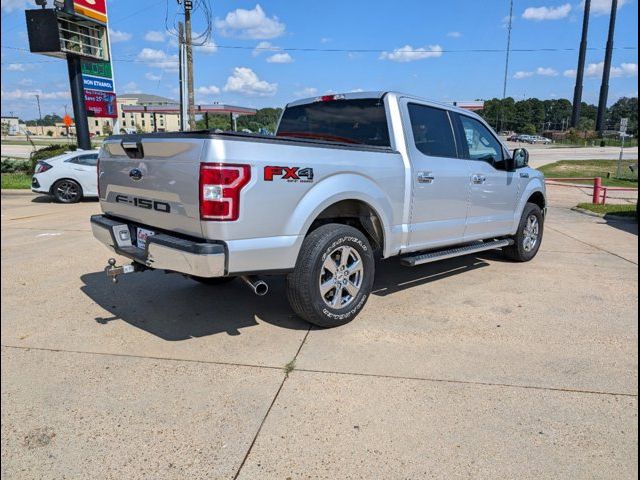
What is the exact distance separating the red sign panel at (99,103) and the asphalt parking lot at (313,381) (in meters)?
14.4

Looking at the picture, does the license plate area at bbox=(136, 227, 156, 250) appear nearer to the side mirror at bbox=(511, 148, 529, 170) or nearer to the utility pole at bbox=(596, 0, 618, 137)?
the side mirror at bbox=(511, 148, 529, 170)

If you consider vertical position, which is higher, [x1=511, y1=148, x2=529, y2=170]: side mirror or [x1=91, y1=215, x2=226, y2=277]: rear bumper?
[x1=511, y1=148, x2=529, y2=170]: side mirror

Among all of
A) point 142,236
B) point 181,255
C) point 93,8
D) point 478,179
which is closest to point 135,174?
point 142,236

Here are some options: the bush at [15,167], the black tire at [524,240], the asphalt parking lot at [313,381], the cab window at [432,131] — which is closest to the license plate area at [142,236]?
the asphalt parking lot at [313,381]

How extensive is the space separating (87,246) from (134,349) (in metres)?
3.97

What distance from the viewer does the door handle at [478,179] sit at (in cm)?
533

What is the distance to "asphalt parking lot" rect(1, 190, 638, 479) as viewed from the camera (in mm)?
→ 2457

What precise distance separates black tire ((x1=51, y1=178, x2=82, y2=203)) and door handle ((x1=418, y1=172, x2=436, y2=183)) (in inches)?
413

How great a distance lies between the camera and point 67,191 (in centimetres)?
1228

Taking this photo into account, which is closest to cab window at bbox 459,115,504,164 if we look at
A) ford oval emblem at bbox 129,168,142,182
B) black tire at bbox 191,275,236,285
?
black tire at bbox 191,275,236,285

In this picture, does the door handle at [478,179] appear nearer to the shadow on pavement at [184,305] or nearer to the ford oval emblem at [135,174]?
the shadow on pavement at [184,305]

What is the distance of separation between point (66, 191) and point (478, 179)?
10.7m

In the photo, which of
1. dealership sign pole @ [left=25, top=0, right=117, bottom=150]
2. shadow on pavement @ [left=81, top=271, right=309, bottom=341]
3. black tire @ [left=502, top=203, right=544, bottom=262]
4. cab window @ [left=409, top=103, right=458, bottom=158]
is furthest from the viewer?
dealership sign pole @ [left=25, top=0, right=117, bottom=150]

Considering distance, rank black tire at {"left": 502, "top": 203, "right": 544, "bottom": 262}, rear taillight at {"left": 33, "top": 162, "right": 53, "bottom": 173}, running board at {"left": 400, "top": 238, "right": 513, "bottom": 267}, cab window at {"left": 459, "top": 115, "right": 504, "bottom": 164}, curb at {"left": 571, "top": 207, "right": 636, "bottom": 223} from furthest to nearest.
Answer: rear taillight at {"left": 33, "top": 162, "right": 53, "bottom": 173}, curb at {"left": 571, "top": 207, "right": 636, "bottom": 223}, black tire at {"left": 502, "top": 203, "right": 544, "bottom": 262}, cab window at {"left": 459, "top": 115, "right": 504, "bottom": 164}, running board at {"left": 400, "top": 238, "right": 513, "bottom": 267}
